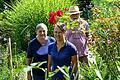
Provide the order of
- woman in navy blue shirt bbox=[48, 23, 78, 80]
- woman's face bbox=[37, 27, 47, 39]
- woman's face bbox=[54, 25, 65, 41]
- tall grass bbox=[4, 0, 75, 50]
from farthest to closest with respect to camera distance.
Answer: tall grass bbox=[4, 0, 75, 50] < woman's face bbox=[37, 27, 47, 39] < woman in navy blue shirt bbox=[48, 23, 78, 80] < woman's face bbox=[54, 25, 65, 41]

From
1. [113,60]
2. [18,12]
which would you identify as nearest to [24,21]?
[18,12]

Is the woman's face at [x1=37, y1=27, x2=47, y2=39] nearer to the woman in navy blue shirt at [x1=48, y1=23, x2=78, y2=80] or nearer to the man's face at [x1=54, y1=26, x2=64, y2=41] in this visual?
the woman in navy blue shirt at [x1=48, y1=23, x2=78, y2=80]

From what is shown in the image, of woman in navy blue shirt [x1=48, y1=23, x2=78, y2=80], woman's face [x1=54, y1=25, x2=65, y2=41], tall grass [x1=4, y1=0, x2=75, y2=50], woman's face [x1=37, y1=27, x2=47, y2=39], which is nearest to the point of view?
woman's face [x1=54, y1=25, x2=65, y2=41]

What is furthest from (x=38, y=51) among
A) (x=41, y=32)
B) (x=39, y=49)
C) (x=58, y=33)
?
(x=58, y=33)

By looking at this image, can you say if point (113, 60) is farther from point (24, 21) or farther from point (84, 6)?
point (84, 6)

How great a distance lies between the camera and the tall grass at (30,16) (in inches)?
396

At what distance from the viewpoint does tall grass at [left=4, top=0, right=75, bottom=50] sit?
10055 mm

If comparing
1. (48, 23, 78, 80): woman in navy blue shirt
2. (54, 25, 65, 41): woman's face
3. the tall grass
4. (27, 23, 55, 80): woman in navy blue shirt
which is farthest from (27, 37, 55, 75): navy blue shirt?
the tall grass

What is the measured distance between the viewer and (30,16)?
10219 millimetres

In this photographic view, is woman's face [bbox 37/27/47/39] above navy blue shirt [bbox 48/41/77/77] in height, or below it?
above

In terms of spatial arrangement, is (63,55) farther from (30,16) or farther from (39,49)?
(30,16)

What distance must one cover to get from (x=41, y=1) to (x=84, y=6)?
12.8 feet

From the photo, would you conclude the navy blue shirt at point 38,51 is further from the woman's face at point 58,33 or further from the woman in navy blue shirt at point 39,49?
the woman's face at point 58,33

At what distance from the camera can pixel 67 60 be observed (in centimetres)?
470
